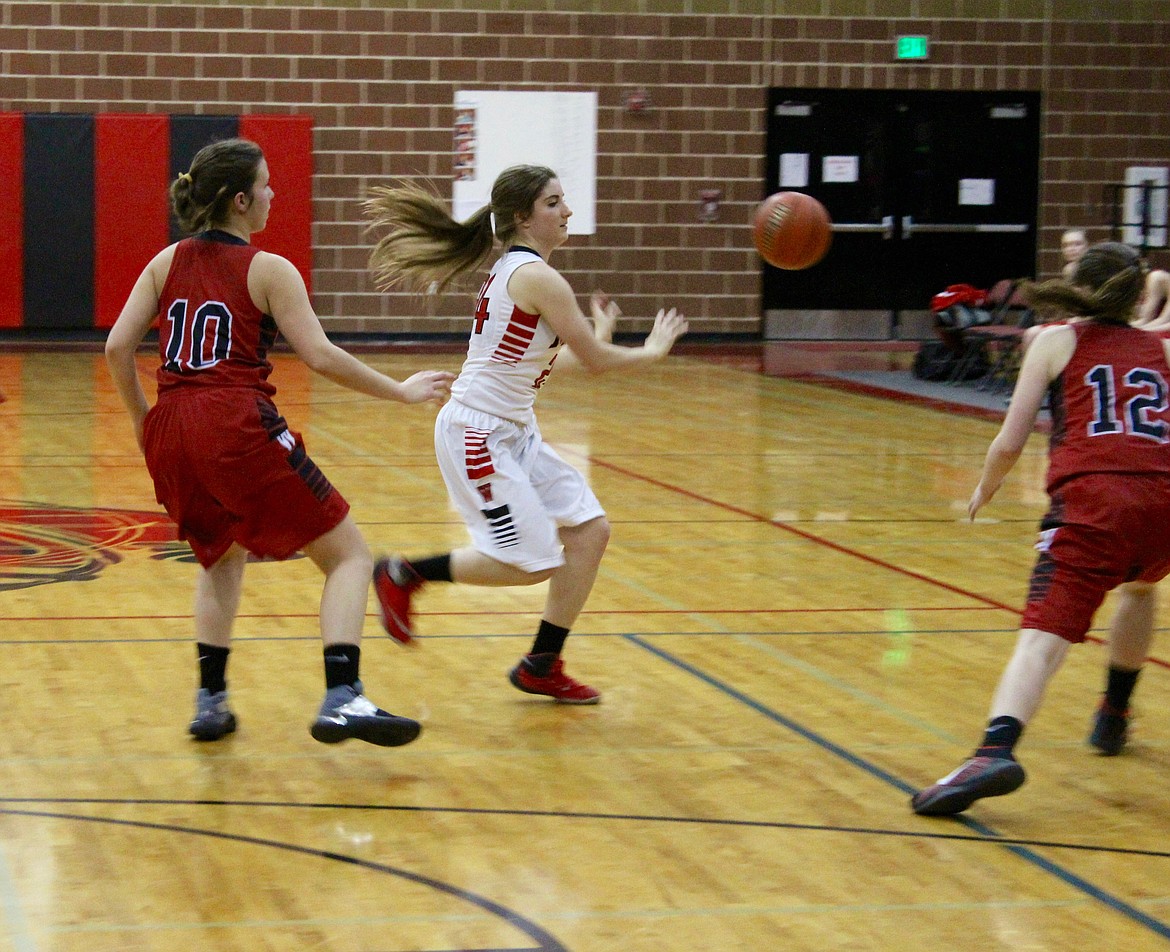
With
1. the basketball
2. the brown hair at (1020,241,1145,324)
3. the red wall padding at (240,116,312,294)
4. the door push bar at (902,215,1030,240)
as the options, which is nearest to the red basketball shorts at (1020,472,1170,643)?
the brown hair at (1020,241,1145,324)

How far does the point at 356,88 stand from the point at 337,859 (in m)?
13.5

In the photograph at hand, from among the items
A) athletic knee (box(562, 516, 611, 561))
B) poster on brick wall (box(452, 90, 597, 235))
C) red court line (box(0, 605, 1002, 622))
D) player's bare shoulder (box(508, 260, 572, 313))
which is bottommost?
red court line (box(0, 605, 1002, 622))

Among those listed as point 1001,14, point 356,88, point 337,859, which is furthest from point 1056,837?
point 1001,14

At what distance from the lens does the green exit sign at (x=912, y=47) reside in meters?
16.5

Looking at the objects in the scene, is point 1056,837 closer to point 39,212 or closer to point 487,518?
point 487,518

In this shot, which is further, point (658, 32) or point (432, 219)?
point (658, 32)

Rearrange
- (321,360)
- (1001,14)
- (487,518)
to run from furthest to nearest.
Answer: (1001,14) < (487,518) < (321,360)

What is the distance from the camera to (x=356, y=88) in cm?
1580

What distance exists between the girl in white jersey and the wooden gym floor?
0.94 feet

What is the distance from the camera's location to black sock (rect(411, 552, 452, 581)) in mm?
4195

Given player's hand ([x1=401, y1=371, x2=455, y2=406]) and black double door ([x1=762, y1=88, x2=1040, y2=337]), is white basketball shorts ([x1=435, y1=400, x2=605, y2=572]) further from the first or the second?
black double door ([x1=762, y1=88, x2=1040, y2=337])

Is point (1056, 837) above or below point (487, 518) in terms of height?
below

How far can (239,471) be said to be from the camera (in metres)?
3.65

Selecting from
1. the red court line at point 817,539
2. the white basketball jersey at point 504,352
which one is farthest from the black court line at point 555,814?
the red court line at point 817,539
